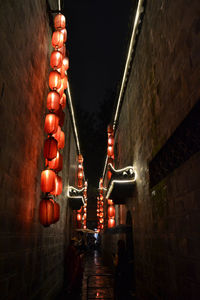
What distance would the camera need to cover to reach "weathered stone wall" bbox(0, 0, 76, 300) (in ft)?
14.4

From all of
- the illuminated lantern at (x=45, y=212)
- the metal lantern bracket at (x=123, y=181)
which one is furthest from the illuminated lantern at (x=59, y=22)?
the illuminated lantern at (x=45, y=212)

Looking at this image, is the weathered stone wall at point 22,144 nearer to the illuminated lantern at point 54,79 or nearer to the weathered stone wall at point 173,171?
the illuminated lantern at point 54,79

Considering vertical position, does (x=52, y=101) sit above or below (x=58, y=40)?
below

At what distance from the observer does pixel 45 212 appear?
628 cm

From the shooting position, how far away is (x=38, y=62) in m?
6.68

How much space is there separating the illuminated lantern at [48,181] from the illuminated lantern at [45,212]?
297 mm

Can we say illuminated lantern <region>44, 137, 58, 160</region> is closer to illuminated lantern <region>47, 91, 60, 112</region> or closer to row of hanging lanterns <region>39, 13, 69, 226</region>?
row of hanging lanterns <region>39, 13, 69, 226</region>

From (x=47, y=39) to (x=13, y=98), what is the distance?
3.94 m

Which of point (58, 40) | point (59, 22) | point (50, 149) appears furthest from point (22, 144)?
point (59, 22)

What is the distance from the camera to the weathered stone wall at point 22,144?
14.4 ft

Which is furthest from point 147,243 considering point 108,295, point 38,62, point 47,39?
point 47,39

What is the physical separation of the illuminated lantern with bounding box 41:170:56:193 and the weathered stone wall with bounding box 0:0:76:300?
26cm

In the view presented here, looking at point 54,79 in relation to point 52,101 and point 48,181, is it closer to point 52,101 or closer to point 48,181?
point 52,101

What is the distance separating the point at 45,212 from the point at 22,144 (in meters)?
1.95
